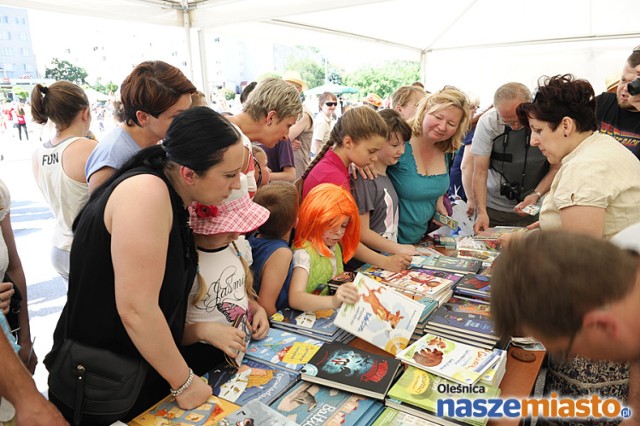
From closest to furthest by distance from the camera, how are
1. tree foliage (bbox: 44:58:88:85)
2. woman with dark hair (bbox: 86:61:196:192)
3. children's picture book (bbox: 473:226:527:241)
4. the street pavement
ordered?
woman with dark hair (bbox: 86:61:196:192) → children's picture book (bbox: 473:226:527:241) → the street pavement → tree foliage (bbox: 44:58:88:85)

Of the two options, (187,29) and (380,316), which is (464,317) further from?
(187,29)

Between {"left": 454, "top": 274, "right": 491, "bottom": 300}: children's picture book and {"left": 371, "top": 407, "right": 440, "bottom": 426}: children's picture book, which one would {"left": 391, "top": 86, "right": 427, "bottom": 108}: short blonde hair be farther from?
{"left": 371, "top": 407, "right": 440, "bottom": 426}: children's picture book

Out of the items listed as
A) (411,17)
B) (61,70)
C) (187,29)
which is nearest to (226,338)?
(187,29)

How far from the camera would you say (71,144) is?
2.17 m

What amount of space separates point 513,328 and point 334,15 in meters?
4.62

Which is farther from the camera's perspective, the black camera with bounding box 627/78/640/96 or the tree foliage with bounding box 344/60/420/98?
the tree foliage with bounding box 344/60/420/98

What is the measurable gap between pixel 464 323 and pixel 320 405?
0.67 metres

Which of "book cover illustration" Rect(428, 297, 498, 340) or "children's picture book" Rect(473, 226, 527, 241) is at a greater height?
"book cover illustration" Rect(428, 297, 498, 340)

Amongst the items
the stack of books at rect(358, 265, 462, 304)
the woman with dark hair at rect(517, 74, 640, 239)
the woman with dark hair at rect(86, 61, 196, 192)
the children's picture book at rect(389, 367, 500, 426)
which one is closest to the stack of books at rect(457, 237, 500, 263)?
the stack of books at rect(358, 265, 462, 304)

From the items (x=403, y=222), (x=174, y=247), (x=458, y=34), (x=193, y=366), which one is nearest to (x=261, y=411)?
(x=193, y=366)

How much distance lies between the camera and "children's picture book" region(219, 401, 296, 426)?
3.54 ft

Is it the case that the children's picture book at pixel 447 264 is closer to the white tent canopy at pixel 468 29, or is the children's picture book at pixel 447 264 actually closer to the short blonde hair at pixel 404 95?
the short blonde hair at pixel 404 95

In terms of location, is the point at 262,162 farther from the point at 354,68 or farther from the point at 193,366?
the point at 354,68

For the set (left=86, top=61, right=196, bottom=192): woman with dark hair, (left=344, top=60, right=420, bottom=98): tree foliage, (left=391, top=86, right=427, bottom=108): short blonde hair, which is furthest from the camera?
(left=344, top=60, right=420, bottom=98): tree foliage
